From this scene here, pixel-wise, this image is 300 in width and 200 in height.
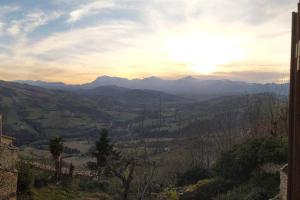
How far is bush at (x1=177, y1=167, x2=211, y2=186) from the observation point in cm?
4256

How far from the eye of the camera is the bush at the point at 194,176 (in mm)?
42562

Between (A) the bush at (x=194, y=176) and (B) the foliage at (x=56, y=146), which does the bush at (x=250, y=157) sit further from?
(B) the foliage at (x=56, y=146)

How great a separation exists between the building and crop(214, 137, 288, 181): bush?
16270mm

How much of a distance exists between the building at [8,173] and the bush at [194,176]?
1844 centimetres

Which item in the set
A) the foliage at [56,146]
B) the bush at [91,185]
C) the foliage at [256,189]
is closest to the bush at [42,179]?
the foliage at [56,146]

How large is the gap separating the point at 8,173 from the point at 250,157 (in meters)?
17.3

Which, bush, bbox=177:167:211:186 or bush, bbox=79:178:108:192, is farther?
bush, bbox=177:167:211:186

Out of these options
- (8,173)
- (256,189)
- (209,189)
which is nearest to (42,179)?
(8,173)

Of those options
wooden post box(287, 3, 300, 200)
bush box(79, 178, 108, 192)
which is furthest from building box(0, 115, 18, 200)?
wooden post box(287, 3, 300, 200)

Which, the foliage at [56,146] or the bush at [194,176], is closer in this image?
the foliage at [56,146]

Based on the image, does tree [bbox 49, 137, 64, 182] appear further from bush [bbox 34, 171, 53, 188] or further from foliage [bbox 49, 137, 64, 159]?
bush [bbox 34, 171, 53, 188]

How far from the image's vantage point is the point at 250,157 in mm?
32000

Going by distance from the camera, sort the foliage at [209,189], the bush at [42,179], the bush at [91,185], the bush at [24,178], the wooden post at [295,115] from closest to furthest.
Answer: the wooden post at [295,115], the bush at [24,178], the foliage at [209,189], the bush at [42,179], the bush at [91,185]

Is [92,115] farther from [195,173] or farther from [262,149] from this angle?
[262,149]
